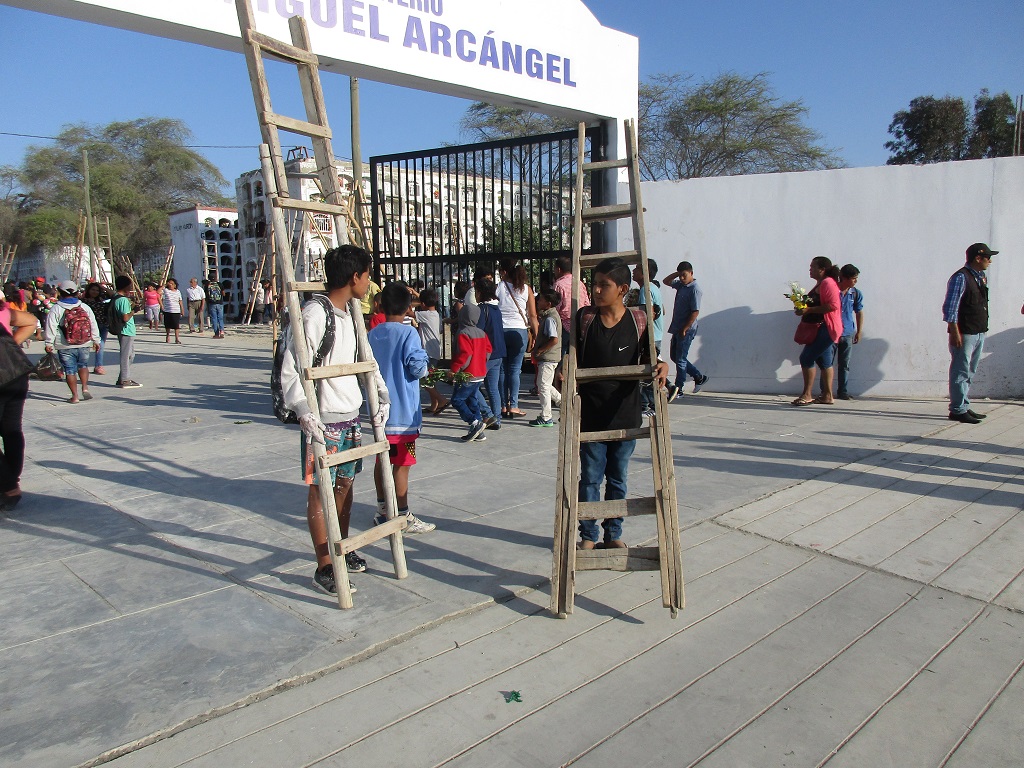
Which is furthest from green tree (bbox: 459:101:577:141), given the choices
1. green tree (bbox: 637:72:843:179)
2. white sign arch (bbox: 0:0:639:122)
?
white sign arch (bbox: 0:0:639:122)

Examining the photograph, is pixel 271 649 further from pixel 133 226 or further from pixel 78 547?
pixel 133 226

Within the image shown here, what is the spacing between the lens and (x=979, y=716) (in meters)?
2.74

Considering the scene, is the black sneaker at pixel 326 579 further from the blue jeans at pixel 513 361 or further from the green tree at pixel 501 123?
the green tree at pixel 501 123

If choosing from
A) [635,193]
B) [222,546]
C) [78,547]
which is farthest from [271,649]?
[635,193]

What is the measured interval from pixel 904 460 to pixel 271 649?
5470 mm

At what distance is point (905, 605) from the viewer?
3656 mm

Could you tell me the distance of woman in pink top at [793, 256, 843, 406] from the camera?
8664 mm

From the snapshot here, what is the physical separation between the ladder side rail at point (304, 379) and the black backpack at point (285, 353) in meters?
0.07

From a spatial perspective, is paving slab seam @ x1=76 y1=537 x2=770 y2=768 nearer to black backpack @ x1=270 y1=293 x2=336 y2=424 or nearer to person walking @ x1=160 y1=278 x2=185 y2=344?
black backpack @ x1=270 y1=293 x2=336 y2=424

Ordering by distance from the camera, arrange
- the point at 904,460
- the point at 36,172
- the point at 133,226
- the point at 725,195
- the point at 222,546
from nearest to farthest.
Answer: the point at 222,546, the point at 904,460, the point at 725,195, the point at 133,226, the point at 36,172

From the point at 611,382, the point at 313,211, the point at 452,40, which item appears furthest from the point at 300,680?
the point at 452,40

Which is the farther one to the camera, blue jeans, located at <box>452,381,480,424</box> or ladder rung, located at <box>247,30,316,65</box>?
blue jeans, located at <box>452,381,480,424</box>

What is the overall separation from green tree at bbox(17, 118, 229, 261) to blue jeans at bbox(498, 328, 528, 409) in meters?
44.6

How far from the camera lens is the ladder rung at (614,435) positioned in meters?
3.62
